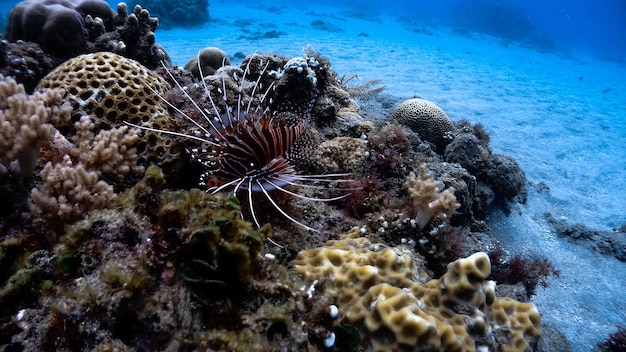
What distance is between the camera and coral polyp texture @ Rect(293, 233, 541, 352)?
2.10 m

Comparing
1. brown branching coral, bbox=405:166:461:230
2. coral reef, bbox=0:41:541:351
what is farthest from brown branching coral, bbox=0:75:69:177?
brown branching coral, bbox=405:166:461:230

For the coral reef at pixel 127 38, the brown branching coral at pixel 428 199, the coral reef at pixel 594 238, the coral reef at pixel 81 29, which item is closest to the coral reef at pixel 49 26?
the coral reef at pixel 81 29

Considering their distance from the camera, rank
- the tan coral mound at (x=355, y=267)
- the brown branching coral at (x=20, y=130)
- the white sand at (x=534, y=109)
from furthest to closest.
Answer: the white sand at (x=534, y=109) < the tan coral mound at (x=355, y=267) < the brown branching coral at (x=20, y=130)

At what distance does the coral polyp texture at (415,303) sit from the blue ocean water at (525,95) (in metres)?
2.95

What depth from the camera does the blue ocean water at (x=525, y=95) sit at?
18.9ft

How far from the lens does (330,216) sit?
11.2ft

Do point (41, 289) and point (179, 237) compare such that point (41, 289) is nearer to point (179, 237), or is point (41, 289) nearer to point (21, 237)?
point (21, 237)

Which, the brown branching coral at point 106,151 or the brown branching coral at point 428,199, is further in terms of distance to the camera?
the brown branching coral at point 428,199

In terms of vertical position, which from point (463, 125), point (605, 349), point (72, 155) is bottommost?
point (605, 349)

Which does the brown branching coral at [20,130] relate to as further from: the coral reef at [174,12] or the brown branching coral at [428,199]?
the coral reef at [174,12]

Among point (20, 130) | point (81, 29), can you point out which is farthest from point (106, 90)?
point (81, 29)

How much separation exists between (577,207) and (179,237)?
9.18 meters

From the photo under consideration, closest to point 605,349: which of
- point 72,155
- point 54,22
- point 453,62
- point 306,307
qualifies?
point 306,307

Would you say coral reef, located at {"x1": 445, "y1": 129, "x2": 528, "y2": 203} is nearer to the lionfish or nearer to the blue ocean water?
the blue ocean water
